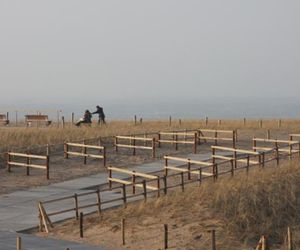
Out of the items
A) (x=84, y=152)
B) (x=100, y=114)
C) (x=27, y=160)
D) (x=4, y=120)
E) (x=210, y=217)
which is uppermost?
(x=100, y=114)

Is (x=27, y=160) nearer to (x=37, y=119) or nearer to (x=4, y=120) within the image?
(x=37, y=119)

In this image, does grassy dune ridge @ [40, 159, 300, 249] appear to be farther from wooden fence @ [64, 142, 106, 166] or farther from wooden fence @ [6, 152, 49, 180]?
wooden fence @ [64, 142, 106, 166]

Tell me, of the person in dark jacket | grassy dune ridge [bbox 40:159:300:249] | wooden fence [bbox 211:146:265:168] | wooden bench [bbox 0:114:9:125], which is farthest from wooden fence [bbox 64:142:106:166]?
wooden bench [bbox 0:114:9:125]

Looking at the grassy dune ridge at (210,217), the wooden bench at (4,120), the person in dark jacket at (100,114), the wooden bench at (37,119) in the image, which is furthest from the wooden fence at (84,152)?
the wooden bench at (4,120)

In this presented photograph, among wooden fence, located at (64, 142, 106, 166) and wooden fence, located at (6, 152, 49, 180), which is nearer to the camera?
wooden fence, located at (6, 152, 49, 180)

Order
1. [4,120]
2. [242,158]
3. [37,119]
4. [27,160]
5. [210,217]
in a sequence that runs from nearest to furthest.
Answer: [210,217], [242,158], [27,160], [37,119], [4,120]

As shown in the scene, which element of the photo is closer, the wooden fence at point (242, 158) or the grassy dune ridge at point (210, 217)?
the grassy dune ridge at point (210, 217)

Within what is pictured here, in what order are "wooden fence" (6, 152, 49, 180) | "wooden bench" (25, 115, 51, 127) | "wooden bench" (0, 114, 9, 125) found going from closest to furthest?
"wooden fence" (6, 152, 49, 180) → "wooden bench" (25, 115, 51, 127) → "wooden bench" (0, 114, 9, 125)

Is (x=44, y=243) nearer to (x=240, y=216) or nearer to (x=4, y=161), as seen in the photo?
(x=240, y=216)

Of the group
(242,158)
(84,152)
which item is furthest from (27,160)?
(242,158)

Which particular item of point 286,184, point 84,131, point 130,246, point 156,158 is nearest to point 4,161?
point 156,158

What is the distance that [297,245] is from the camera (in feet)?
52.4

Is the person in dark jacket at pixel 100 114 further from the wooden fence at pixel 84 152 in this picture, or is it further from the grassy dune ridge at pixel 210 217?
the grassy dune ridge at pixel 210 217

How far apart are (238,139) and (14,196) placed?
1926cm
